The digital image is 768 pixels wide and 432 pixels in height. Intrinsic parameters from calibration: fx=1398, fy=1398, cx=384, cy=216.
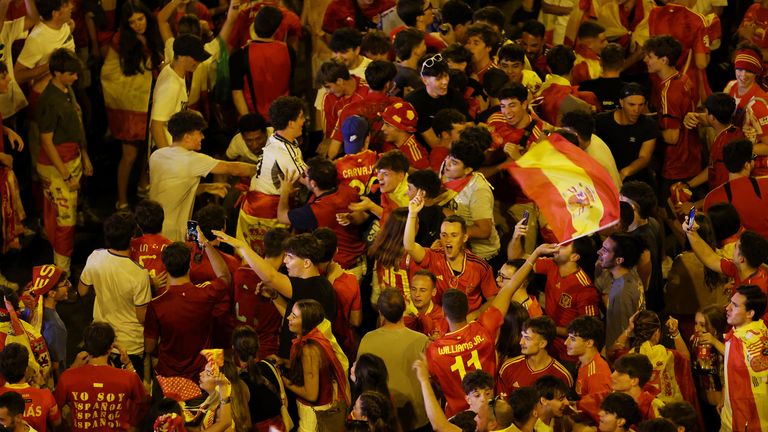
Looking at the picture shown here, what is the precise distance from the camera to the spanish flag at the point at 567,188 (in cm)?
838

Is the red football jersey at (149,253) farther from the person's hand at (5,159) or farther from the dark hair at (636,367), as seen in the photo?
the dark hair at (636,367)

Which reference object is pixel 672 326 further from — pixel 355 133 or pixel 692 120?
pixel 692 120

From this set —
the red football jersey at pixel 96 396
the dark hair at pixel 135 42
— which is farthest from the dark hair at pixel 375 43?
the red football jersey at pixel 96 396

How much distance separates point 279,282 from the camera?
870 centimetres

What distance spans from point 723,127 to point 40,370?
5789 mm

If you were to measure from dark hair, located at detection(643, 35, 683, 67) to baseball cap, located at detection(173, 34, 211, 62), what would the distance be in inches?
150

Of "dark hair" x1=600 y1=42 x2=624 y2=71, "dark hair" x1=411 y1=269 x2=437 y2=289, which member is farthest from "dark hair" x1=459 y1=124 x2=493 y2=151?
"dark hair" x1=600 y1=42 x2=624 y2=71

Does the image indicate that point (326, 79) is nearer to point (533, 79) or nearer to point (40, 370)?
point (533, 79)

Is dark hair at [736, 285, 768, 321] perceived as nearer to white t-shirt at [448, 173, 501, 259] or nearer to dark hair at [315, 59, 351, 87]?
white t-shirt at [448, 173, 501, 259]

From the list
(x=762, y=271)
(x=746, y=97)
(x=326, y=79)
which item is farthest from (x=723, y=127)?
(x=326, y=79)

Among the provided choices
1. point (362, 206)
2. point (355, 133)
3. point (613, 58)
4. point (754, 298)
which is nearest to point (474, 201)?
point (362, 206)

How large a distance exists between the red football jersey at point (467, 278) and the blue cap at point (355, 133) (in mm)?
1206

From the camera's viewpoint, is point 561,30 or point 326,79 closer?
point 326,79

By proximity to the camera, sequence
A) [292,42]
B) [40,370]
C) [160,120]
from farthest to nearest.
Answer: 1. [292,42]
2. [160,120]
3. [40,370]
